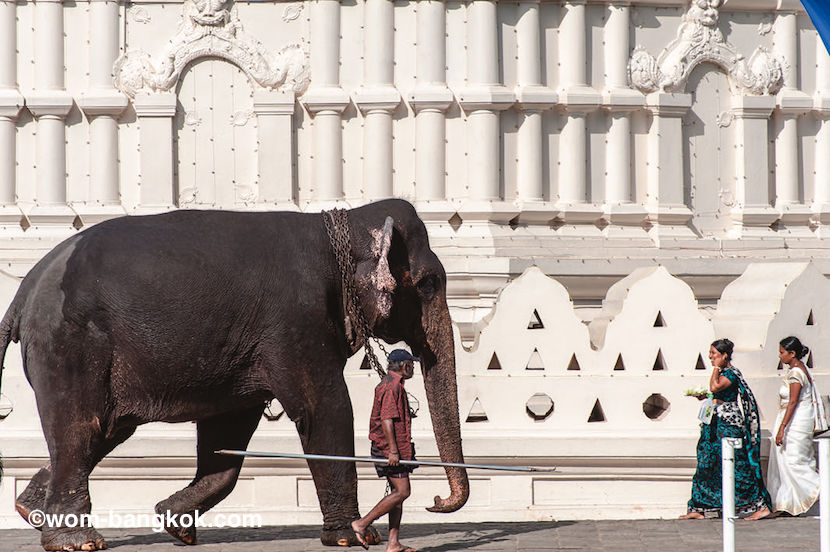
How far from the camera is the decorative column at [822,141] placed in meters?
19.4

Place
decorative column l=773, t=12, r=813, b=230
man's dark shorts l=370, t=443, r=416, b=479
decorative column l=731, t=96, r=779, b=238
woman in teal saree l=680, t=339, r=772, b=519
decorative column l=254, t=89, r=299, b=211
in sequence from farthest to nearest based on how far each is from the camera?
decorative column l=773, t=12, r=813, b=230, decorative column l=731, t=96, r=779, b=238, decorative column l=254, t=89, r=299, b=211, woman in teal saree l=680, t=339, r=772, b=519, man's dark shorts l=370, t=443, r=416, b=479

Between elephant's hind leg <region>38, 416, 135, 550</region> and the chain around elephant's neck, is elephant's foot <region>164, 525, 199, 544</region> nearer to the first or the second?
elephant's hind leg <region>38, 416, 135, 550</region>

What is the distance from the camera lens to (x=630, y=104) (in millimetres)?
18625

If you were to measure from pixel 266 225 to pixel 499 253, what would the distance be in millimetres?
7082

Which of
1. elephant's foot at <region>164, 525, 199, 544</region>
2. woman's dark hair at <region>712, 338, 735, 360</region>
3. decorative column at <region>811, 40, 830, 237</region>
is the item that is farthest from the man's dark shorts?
decorative column at <region>811, 40, 830, 237</region>

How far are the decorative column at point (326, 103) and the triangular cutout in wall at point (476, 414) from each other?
17.5 ft

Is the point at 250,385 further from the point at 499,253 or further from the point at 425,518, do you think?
the point at 499,253

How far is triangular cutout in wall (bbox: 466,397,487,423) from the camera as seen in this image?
13312 millimetres

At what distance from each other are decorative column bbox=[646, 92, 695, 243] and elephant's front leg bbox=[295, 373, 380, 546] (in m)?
8.66

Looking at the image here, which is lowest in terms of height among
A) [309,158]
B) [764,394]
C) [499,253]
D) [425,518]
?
[425,518]

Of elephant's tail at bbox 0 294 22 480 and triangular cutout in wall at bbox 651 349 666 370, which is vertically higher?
elephant's tail at bbox 0 294 22 480

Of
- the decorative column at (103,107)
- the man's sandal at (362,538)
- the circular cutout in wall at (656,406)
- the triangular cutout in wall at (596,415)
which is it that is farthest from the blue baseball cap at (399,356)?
the decorative column at (103,107)

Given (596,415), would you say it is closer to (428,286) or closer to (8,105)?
(428,286)

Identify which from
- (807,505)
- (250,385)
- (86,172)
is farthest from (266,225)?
(86,172)
